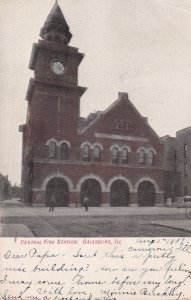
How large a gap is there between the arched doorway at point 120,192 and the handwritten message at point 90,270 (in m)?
4.40

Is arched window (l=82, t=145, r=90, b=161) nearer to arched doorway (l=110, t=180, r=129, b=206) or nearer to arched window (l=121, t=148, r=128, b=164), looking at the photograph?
arched window (l=121, t=148, r=128, b=164)

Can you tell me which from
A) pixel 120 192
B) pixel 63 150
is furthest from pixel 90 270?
pixel 63 150

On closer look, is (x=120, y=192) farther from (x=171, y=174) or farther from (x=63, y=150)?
(x=171, y=174)

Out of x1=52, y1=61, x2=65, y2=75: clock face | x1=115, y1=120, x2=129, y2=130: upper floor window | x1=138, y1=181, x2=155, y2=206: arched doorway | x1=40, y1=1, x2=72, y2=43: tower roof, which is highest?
x1=52, y1=61, x2=65, y2=75: clock face

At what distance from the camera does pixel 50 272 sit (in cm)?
434

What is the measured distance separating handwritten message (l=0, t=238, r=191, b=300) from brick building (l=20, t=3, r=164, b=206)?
3.23 ft

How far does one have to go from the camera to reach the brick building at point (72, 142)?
5980mm

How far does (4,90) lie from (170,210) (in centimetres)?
713

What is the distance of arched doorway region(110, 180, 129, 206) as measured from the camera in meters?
10.1

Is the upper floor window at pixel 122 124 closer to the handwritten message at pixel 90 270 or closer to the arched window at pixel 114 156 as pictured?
the arched window at pixel 114 156

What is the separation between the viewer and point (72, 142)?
11086mm

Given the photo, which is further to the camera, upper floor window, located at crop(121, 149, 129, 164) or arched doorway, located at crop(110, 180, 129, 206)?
upper floor window, located at crop(121, 149, 129, 164)

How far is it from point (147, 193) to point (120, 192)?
3.74 feet

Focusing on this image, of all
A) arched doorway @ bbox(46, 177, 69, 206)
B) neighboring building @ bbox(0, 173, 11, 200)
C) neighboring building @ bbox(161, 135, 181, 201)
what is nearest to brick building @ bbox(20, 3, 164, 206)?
arched doorway @ bbox(46, 177, 69, 206)
